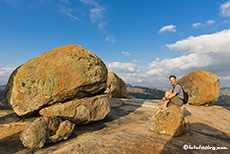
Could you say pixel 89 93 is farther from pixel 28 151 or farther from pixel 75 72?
pixel 28 151

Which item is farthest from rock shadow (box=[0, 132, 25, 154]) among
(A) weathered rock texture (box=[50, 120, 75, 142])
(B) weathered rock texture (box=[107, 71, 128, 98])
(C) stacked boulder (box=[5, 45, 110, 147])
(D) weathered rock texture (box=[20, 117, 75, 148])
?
(B) weathered rock texture (box=[107, 71, 128, 98])

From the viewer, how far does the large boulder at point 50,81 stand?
6645 mm

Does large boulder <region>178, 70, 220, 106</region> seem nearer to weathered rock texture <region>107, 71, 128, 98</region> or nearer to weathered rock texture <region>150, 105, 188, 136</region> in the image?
weathered rock texture <region>107, 71, 128, 98</region>

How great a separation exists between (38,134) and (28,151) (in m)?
0.59

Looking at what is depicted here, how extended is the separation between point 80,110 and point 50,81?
2.30 m

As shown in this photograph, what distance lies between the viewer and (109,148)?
13.3 ft

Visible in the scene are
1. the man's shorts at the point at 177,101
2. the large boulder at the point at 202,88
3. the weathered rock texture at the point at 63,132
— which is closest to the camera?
the weathered rock texture at the point at 63,132

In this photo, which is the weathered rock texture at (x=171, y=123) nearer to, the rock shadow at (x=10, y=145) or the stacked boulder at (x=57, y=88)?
the stacked boulder at (x=57, y=88)

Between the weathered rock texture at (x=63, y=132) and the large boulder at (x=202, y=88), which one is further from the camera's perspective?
the large boulder at (x=202, y=88)

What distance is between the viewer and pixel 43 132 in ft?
15.9

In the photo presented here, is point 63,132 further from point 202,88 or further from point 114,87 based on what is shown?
point 202,88

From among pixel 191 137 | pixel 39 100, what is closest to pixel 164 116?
pixel 191 137

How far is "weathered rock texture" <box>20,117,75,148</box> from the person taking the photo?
15.1ft

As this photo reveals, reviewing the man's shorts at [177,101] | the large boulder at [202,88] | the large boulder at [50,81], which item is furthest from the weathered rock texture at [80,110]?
the large boulder at [202,88]
